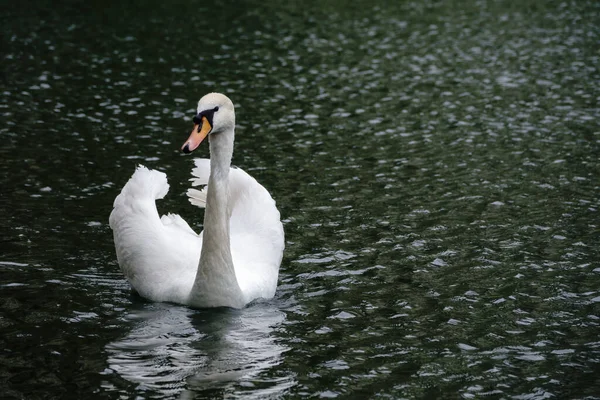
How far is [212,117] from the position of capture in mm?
10391

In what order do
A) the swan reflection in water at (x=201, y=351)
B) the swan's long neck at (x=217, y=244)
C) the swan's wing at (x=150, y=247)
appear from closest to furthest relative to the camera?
the swan reflection in water at (x=201, y=351)
the swan's long neck at (x=217, y=244)
the swan's wing at (x=150, y=247)

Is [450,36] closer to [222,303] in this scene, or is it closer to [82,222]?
[82,222]

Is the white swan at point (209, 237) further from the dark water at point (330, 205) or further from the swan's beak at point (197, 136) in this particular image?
the dark water at point (330, 205)

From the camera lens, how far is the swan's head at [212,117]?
10195 millimetres

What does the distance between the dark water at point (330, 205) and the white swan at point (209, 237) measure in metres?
0.34

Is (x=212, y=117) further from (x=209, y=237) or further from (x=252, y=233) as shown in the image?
(x=252, y=233)

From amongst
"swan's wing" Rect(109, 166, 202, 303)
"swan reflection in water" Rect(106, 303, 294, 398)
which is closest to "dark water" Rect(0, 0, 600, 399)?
"swan reflection in water" Rect(106, 303, 294, 398)

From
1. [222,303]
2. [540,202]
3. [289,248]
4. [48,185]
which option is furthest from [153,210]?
[540,202]

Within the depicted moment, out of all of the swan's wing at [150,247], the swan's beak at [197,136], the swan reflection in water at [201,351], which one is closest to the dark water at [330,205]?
the swan reflection in water at [201,351]

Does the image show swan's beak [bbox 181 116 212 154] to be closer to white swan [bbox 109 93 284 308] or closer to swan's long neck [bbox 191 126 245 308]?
white swan [bbox 109 93 284 308]

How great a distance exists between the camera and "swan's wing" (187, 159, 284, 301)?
11.4m

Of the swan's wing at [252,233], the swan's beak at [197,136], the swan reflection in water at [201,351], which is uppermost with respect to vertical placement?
the swan's beak at [197,136]

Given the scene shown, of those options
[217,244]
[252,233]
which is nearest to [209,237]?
[217,244]

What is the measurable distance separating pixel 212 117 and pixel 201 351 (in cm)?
264
